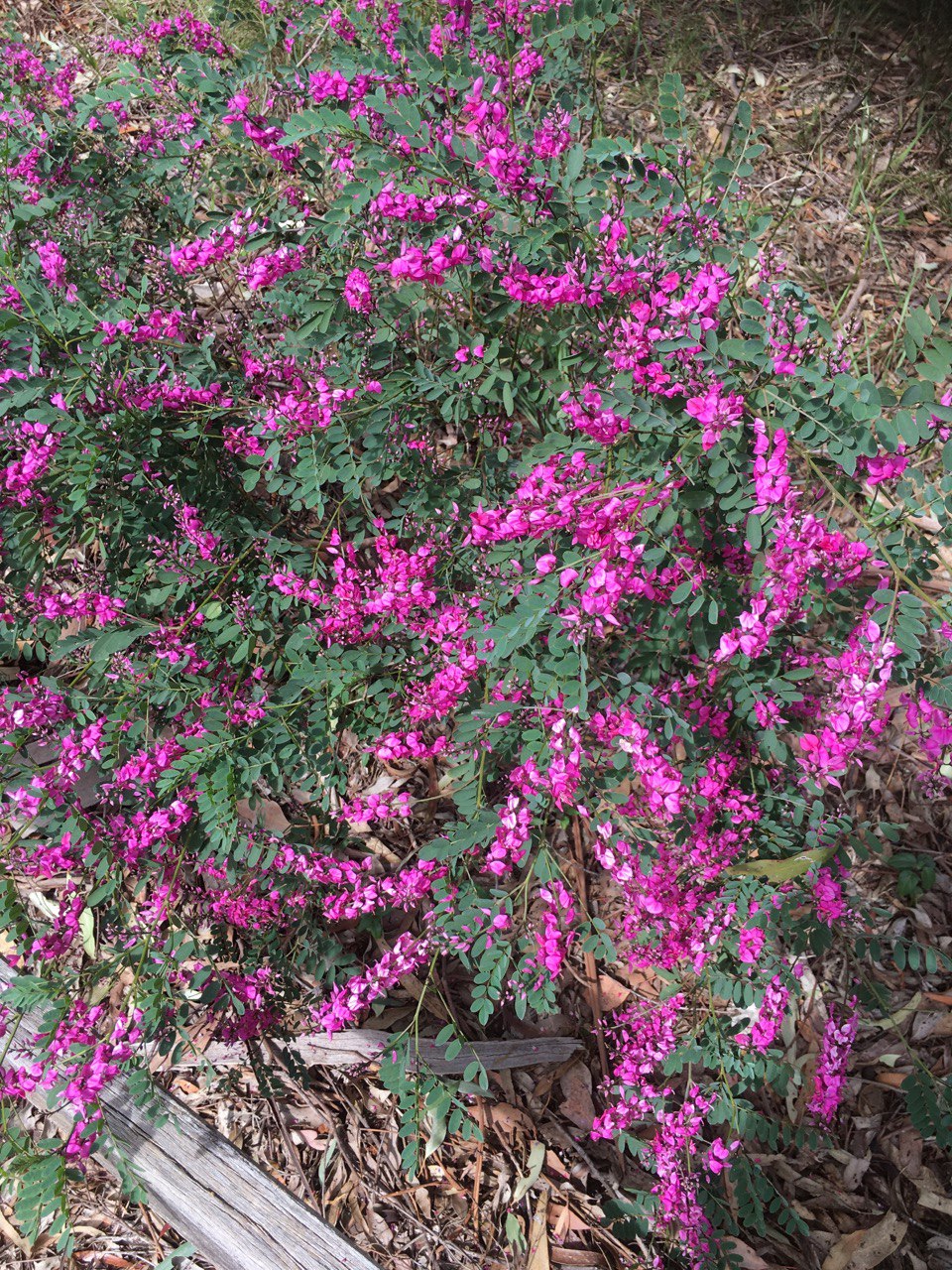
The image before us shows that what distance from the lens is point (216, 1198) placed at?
2.10 metres

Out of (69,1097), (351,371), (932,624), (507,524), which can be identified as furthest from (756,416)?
(69,1097)

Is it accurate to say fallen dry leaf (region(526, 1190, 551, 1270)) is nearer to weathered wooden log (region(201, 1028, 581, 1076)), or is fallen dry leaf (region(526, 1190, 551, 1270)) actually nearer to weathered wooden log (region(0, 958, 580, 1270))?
weathered wooden log (region(201, 1028, 581, 1076))

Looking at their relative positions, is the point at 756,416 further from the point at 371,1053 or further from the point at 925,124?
the point at 925,124

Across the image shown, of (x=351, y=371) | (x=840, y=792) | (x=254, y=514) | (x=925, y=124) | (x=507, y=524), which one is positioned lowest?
(x=840, y=792)

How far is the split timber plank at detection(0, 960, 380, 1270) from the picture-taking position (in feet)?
6.59

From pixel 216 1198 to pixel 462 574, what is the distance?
1.56m

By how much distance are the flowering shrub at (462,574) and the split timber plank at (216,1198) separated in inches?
8.8

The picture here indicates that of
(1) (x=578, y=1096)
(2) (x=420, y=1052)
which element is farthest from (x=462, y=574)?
(1) (x=578, y=1096)

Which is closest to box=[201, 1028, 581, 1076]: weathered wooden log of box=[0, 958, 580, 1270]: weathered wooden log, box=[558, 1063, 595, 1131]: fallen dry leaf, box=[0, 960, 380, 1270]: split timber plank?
box=[558, 1063, 595, 1131]: fallen dry leaf

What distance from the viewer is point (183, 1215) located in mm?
2117

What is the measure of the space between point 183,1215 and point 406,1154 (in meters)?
0.55

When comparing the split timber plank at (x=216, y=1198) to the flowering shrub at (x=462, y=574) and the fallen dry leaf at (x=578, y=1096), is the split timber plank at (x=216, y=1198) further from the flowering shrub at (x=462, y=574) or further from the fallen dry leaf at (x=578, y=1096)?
the fallen dry leaf at (x=578, y=1096)

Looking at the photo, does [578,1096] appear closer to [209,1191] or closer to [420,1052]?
[420,1052]

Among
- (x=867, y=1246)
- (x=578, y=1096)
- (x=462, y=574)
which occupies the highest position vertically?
(x=462, y=574)
